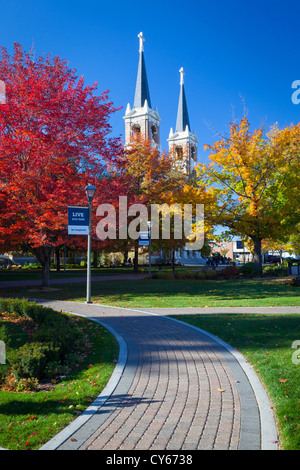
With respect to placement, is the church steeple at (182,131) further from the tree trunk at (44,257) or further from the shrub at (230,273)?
the tree trunk at (44,257)

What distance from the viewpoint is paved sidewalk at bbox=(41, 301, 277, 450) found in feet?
12.3

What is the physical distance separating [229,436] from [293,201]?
1992 centimetres

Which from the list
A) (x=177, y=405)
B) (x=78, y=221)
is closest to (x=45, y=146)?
(x=78, y=221)

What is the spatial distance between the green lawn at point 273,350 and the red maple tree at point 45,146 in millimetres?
7841

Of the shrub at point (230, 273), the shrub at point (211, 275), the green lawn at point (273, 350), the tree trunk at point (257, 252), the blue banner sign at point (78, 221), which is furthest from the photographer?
the shrub at point (211, 275)

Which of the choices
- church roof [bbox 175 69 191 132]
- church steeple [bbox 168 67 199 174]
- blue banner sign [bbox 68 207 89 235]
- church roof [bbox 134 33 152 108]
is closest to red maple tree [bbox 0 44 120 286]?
blue banner sign [bbox 68 207 89 235]

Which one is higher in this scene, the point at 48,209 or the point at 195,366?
the point at 48,209

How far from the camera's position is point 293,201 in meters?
21.9

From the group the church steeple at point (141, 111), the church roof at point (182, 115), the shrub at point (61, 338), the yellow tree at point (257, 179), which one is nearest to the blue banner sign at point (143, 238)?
the yellow tree at point (257, 179)

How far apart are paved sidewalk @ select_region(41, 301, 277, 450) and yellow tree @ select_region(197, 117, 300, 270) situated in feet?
54.4

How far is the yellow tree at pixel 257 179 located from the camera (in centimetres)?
2264
